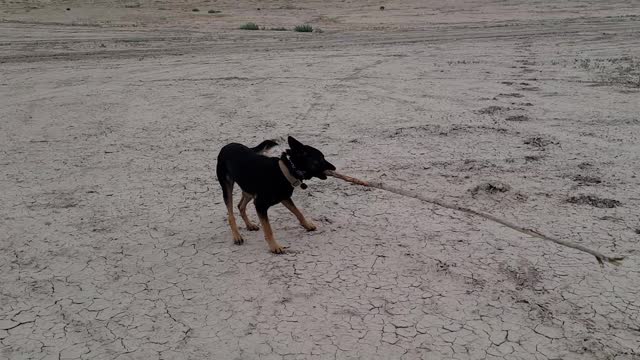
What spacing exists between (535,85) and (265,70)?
5.64m

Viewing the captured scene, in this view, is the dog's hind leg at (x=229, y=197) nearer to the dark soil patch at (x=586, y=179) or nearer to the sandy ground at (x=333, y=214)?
the sandy ground at (x=333, y=214)

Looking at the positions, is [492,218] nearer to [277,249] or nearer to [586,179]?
[586,179]

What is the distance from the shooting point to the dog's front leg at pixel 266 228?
3988 millimetres

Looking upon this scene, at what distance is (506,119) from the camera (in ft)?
24.5

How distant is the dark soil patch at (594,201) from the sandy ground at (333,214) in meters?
0.02

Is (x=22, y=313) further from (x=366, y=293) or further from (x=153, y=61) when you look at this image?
(x=153, y=61)

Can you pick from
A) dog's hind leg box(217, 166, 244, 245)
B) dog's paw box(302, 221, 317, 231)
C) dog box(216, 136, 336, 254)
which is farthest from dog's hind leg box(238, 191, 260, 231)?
dog's paw box(302, 221, 317, 231)

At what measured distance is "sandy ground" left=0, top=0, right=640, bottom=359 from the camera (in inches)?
134

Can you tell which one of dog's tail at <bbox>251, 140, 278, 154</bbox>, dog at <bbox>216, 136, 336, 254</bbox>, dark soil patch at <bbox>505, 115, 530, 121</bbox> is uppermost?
dog's tail at <bbox>251, 140, 278, 154</bbox>

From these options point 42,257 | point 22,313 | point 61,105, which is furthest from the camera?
point 61,105

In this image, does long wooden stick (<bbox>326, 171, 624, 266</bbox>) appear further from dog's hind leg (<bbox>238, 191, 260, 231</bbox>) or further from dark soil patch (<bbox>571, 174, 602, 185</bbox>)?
dark soil patch (<bbox>571, 174, 602, 185</bbox>)

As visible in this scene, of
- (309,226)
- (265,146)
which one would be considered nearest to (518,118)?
(309,226)

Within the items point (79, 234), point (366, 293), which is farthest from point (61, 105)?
point (366, 293)

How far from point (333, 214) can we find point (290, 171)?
1.23 metres
